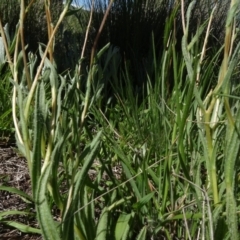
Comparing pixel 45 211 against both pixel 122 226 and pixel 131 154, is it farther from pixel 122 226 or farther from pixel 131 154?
pixel 131 154

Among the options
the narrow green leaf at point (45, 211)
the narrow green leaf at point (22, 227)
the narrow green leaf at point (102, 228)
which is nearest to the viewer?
the narrow green leaf at point (45, 211)

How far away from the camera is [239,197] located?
1.20 meters

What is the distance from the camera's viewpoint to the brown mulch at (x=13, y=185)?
123cm

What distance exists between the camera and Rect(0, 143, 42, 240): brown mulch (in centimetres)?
123

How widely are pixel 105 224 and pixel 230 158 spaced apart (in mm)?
284

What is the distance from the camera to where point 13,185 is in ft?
5.00

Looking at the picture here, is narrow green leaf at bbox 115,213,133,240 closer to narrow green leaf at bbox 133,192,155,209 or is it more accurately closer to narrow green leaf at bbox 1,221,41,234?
narrow green leaf at bbox 133,192,155,209

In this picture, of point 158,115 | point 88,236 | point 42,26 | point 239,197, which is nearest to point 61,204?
point 88,236

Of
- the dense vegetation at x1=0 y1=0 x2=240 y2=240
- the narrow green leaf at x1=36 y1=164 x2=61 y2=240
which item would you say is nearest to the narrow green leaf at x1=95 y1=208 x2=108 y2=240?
the dense vegetation at x1=0 y1=0 x2=240 y2=240

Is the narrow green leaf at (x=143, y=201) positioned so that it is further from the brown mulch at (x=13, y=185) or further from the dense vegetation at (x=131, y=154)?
the brown mulch at (x=13, y=185)

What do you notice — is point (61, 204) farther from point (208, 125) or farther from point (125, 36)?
point (125, 36)

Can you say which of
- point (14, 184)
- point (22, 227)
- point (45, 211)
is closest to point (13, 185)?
point (14, 184)

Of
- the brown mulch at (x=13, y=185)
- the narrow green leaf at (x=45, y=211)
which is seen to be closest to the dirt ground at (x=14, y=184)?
the brown mulch at (x=13, y=185)

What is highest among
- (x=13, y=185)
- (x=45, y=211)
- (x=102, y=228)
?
(x=45, y=211)
